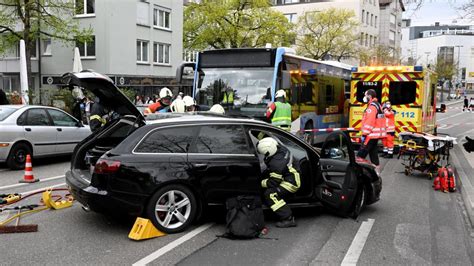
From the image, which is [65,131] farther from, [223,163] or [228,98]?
[223,163]

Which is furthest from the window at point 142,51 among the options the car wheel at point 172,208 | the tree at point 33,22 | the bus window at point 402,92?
the car wheel at point 172,208

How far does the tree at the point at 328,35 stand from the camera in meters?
49.2

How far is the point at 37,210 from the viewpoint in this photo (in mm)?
6664

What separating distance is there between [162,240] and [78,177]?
4.72 feet

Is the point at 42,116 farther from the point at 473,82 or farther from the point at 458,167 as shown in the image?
the point at 473,82

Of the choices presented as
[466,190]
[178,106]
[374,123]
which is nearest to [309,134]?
[374,123]

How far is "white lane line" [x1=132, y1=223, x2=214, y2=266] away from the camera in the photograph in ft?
15.8

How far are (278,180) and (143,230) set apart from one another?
176 cm

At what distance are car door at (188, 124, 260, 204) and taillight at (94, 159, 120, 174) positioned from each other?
871mm

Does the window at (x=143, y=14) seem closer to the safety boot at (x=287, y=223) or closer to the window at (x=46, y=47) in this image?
the window at (x=46, y=47)

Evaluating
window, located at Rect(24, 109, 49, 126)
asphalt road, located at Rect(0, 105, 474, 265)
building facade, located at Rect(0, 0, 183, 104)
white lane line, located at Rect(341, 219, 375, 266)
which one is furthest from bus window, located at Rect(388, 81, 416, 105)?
building facade, located at Rect(0, 0, 183, 104)

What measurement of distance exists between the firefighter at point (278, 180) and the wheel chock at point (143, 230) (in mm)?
1468

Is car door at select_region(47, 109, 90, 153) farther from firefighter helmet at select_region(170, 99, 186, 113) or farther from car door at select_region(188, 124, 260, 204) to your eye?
car door at select_region(188, 124, 260, 204)

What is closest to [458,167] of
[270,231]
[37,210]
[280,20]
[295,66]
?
[295,66]
